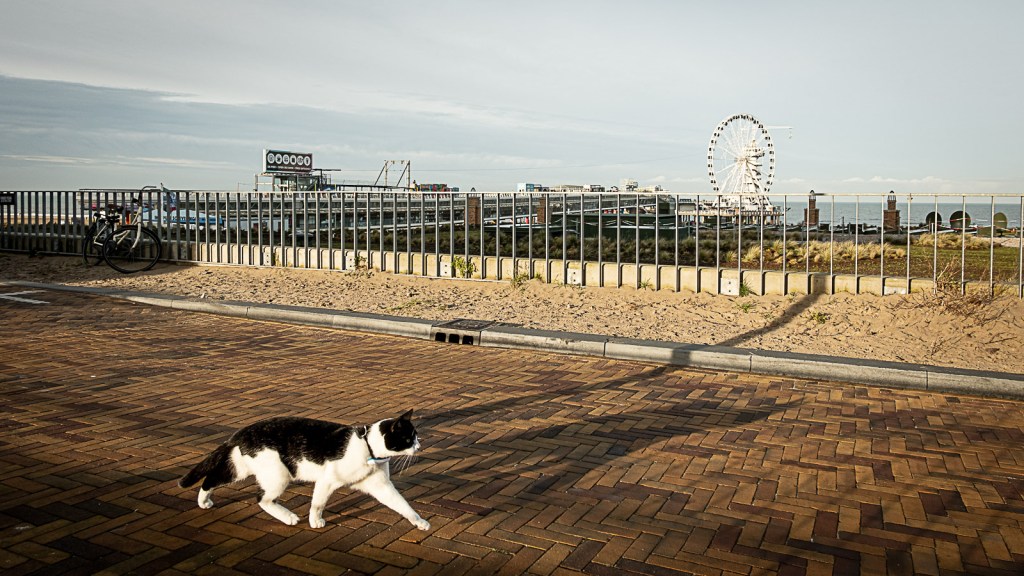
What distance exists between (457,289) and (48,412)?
7.48 metres

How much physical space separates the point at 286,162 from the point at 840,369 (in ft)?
198

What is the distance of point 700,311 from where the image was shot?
10.5m

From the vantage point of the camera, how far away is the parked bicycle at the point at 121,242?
16.0m

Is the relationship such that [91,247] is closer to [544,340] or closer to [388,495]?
[544,340]

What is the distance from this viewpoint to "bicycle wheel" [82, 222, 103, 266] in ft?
52.8

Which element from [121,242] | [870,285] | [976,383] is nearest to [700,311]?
[870,285]

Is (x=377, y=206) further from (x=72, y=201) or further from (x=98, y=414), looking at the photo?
(x=98, y=414)

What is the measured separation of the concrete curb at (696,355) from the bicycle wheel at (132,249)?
21.7 feet

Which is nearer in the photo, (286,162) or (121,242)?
(121,242)

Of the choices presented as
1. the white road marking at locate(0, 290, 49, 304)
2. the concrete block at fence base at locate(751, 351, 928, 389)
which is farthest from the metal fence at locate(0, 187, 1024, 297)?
the white road marking at locate(0, 290, 49, 304)

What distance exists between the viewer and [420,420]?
5.83 metres

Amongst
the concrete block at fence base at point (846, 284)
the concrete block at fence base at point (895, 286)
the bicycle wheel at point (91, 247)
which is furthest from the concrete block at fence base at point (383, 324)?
the bicycle wheel at point (91, 247)

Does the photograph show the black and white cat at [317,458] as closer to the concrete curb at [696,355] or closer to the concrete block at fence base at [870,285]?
the concrete curb at [696,355]

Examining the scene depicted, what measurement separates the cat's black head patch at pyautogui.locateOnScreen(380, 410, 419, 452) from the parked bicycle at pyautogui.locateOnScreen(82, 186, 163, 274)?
44.8ft
